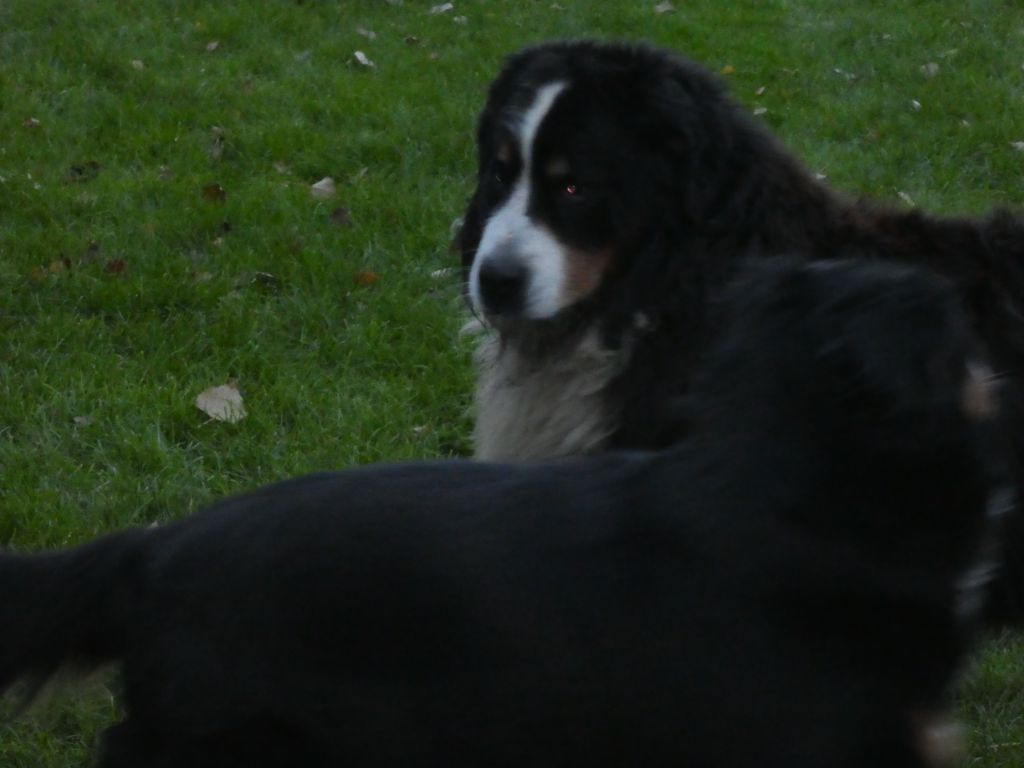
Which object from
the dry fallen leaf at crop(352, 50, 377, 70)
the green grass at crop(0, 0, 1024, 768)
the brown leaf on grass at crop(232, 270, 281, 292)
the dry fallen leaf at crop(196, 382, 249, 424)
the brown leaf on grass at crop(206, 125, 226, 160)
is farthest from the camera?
the dry fallen leaf at crop(352, 50, 377, 70)

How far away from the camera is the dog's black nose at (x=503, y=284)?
11.7 ft

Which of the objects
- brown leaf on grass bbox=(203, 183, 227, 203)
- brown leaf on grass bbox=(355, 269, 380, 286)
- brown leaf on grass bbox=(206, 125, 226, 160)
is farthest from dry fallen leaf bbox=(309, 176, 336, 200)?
brown leaf on grass bbox=(355, 269, 380, 286)

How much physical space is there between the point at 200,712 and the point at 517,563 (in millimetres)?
543

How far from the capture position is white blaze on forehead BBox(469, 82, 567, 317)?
A: 352cm

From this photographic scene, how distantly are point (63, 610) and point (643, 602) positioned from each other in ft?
3.05

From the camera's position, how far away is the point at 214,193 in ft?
20.0

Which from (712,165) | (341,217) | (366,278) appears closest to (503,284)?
(712,165)

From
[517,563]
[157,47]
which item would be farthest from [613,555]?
[157,47]

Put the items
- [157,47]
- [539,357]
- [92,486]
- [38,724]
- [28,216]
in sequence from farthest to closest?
[157,47]
[28,216]
[92,486]
[539,357]
[38,724]

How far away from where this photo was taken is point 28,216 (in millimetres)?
5789

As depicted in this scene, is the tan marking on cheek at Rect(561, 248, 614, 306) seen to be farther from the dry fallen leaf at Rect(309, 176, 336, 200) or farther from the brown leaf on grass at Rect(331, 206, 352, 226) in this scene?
the dry fallen leaf at Rect(309, 176, 336, 200)

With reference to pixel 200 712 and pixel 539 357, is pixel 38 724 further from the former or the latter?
pixel 539 357

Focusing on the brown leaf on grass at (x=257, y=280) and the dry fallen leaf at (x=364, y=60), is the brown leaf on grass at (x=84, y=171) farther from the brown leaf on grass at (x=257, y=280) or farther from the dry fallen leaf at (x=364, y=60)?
the dry fallen leaf at (x=364, y=60)

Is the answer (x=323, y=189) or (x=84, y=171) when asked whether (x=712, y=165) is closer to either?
(x=323, y=189)
